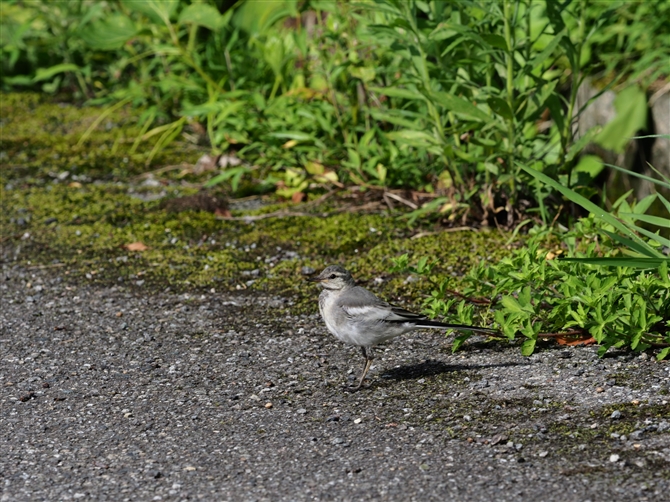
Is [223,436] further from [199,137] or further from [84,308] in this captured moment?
[199,137]

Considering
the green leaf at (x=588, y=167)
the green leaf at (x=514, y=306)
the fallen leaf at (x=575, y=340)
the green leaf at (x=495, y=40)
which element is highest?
the green leaf at (x=495, y=40)

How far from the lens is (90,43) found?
793 centimetres

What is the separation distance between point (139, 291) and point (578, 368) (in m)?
2.60

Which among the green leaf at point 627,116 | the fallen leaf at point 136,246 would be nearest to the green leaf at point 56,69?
the fallen leaf at point 136,246

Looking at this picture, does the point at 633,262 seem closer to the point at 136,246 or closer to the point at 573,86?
the point at 573,86

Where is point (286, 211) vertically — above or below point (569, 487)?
below

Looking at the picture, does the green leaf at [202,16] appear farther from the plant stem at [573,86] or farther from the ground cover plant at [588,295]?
the ground cover plant at [588,295]

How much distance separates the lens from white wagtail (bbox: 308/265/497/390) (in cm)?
405

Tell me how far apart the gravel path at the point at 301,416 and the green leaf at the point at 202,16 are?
3115 mm

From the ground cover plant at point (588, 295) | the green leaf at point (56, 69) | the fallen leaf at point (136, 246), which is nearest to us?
the ground cover plant at point (588, 295)

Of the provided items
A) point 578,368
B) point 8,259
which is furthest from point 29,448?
point 8,259

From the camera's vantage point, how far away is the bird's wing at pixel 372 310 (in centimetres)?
405

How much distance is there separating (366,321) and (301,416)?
51 centimetres

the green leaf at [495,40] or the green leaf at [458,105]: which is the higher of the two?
the green leaf at [495,40]
